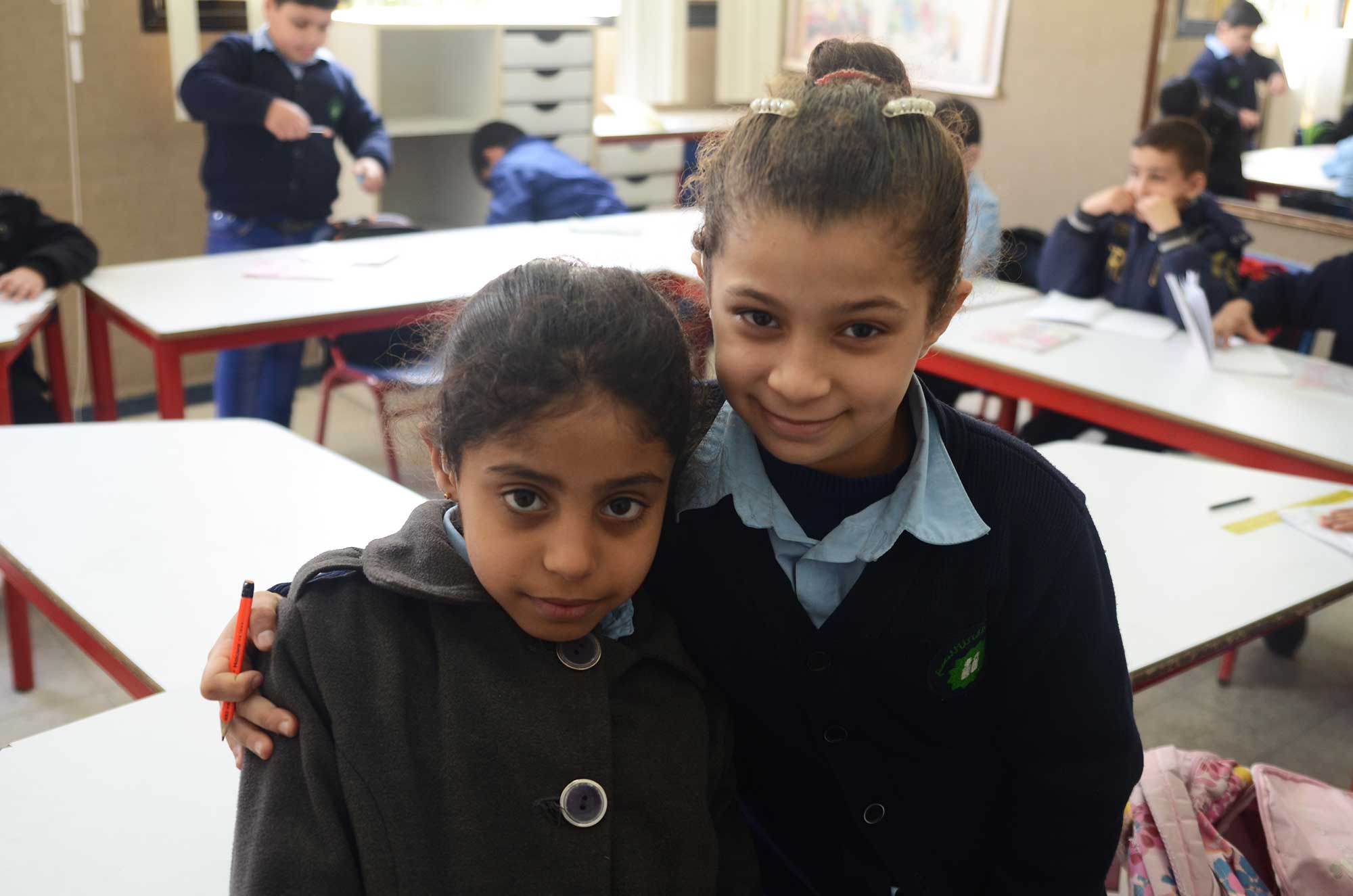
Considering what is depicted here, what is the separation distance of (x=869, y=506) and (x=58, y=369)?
2.61 metres

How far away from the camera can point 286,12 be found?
3.53 m

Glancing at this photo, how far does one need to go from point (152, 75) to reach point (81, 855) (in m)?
3.78

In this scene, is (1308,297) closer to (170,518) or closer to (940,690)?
(940,690)

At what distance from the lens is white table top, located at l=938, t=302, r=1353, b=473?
7.68 feet

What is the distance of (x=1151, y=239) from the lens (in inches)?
131

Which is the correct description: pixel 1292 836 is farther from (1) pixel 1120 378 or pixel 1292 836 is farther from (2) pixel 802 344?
(1) pixel 1120 378

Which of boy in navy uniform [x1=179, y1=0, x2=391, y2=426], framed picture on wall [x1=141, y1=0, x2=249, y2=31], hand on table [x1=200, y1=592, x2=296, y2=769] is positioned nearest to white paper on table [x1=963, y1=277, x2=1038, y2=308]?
boy in navy uniform [x1=179, y1=0, x2=391, y2=426]

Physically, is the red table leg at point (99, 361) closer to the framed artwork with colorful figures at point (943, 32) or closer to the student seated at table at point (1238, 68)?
the framed artwork with colorful figures at point (943, 32)

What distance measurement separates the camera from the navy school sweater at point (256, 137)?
11.5ft

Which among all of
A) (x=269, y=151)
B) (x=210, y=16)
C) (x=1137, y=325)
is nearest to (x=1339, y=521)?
(x=1137, y=325)

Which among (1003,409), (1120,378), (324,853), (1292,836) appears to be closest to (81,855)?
(324,853)

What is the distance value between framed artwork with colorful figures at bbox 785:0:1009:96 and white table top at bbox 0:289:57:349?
3511 mm

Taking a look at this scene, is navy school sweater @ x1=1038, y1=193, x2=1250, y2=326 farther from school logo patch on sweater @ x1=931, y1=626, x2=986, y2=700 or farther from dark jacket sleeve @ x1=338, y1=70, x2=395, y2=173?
school logo patch on sweater @ x1=931, y1=626, x2=986, y2=700

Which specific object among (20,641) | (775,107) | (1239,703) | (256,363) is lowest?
(1239,703)
